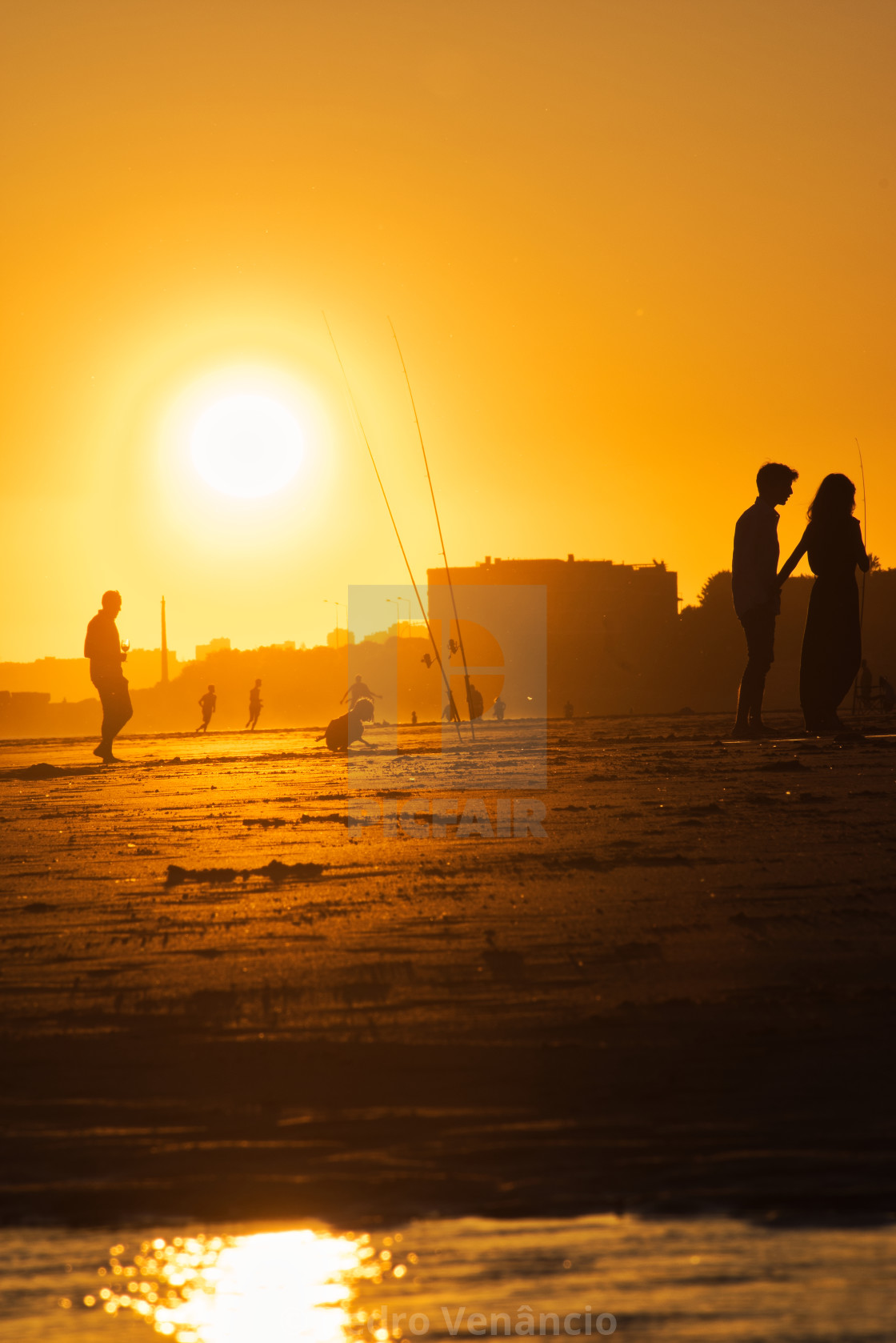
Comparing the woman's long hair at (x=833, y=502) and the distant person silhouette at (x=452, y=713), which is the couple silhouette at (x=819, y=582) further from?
the distant person silhouette at (x=452, y=713)

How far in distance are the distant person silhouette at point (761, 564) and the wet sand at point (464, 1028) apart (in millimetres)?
3641

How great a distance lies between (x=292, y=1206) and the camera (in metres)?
1.86

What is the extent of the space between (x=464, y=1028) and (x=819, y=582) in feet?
23.2

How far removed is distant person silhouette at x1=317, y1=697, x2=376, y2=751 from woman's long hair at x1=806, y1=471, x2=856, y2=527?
36.6ft

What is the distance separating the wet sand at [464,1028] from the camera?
1931 millimetres

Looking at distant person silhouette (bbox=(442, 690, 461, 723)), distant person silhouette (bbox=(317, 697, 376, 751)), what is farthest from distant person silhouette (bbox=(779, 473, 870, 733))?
distant person silhouette (bbox=(317, 697, 376, 751))

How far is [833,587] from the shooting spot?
9.17m

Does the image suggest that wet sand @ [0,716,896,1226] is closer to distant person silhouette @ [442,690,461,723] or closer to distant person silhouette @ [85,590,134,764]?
distant person silhouette @ [85,590,134,764]

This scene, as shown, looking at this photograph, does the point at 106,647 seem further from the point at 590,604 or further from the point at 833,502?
the point at 590,604

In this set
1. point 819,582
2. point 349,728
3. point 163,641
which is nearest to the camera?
point 819,582

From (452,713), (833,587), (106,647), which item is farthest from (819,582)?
(452,713)

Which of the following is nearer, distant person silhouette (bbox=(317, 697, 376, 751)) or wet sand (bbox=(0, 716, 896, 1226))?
wet sand (bbox=(0, 716, 896, 1226))

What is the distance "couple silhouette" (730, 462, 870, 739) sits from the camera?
907cm

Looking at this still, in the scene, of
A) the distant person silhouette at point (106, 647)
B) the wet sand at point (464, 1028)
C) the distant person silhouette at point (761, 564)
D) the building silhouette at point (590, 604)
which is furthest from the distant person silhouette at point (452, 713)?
the building silhouette at point (590, 604)
